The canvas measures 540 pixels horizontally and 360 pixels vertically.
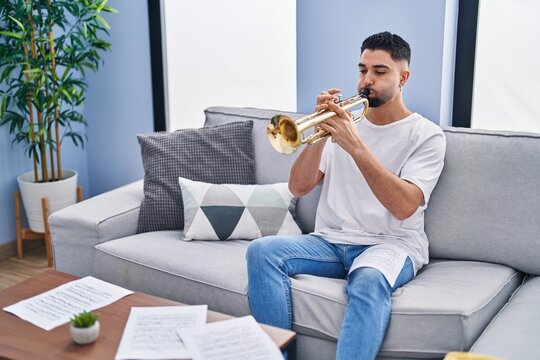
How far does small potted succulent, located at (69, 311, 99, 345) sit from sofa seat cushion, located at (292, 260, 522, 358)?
26.2 inches

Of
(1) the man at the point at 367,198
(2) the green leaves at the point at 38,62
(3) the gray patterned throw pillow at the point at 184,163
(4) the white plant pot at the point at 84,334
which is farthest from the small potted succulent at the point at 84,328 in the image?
(2) the green leaves at the point at 38,62

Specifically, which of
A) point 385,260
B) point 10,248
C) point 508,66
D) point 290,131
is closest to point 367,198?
point 385,260

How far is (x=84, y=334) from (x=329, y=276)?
2.86ft

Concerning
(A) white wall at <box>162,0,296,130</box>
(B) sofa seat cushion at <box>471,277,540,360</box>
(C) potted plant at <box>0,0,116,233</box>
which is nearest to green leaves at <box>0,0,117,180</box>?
(C) potted plant at <box>0,0,116,233</box>

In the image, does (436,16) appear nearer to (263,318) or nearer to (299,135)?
(299,135)

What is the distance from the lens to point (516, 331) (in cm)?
187

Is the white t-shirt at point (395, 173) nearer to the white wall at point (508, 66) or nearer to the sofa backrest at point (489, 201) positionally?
the sofa backrest at point (489, 201)

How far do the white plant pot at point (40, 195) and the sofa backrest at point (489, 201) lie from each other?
203 cm

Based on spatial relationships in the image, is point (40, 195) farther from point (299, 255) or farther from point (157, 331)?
point (157, 331)

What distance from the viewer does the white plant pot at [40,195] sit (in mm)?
3496

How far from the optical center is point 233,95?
357 cm

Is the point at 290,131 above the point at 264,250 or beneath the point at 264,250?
above

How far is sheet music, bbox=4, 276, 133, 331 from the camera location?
190cm

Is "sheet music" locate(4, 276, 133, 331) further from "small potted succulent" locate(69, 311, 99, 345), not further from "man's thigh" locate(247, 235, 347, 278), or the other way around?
"man's thigh" locate(247, 235, 347, 278)
